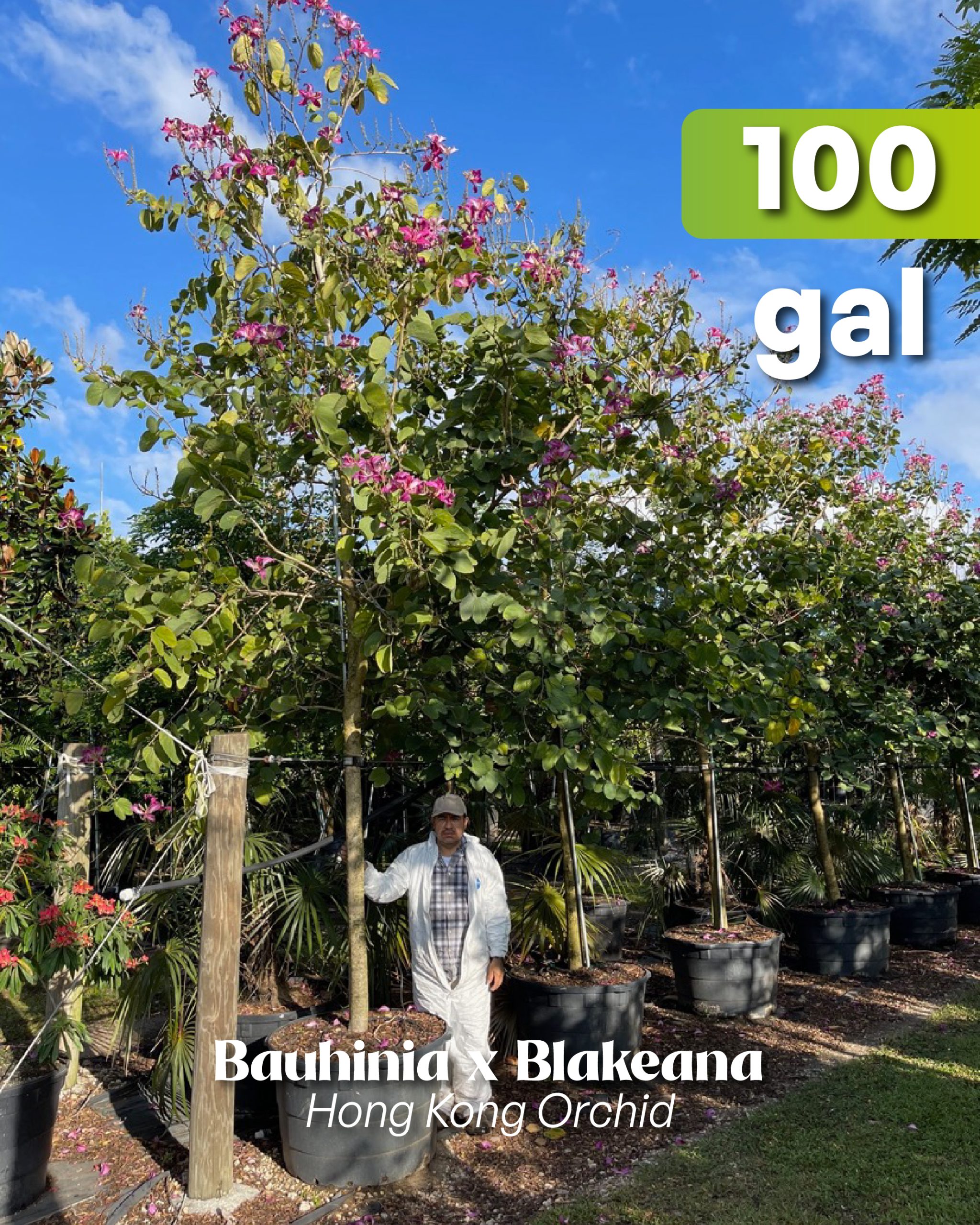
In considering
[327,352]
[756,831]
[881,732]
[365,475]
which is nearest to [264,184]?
[327,352]

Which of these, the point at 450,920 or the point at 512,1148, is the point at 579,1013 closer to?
the point at 512,1148

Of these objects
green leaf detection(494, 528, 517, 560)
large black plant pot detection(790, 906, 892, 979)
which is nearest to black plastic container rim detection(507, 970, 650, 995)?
green leaf detection(494, 528, 517, 560)

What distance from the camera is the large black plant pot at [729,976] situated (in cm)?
552

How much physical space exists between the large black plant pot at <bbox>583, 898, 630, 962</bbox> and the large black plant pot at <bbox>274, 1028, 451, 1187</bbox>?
9.80 ft

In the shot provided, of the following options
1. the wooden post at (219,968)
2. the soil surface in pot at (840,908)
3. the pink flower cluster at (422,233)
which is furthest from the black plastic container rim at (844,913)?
the pink flower cluster at (422,233)

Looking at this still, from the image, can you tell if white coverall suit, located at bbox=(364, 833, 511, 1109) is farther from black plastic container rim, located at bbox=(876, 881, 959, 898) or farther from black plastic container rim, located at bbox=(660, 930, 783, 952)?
black plastic container rim, located at bbox=(876, 881, 959, 898)

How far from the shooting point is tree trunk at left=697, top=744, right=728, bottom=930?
229 inches

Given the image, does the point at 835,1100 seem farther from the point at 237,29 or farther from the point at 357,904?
the point at 237,29

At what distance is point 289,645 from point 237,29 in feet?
7.61

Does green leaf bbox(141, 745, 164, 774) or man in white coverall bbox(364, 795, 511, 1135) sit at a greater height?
green leaf bbox(141, 745, 164, 774)

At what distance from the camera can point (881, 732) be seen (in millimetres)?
6598

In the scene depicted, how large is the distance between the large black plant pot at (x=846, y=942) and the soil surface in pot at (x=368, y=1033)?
3608 mm

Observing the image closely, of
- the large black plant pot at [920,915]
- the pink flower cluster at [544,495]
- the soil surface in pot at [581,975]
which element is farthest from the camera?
the large black plant pot at [920,915]

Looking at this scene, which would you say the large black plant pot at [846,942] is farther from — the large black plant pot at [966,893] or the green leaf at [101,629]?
the green leaf at [101,629]
